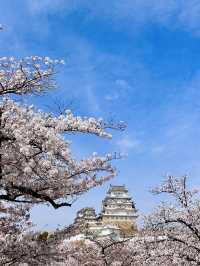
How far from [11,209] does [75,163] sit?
2.93 m

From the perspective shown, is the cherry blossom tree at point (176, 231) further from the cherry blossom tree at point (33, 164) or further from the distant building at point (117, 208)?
the distant building at point (117, 208)

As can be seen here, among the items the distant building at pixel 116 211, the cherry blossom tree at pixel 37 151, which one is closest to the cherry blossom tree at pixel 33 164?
the cherry blossom tree at pixel 37 151

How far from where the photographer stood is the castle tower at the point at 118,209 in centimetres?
8988

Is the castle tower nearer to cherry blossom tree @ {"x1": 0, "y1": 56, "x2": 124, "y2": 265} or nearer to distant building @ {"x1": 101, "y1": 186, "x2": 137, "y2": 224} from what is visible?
distant building @ {"x1": 101, "y1": 186, "x2": 137, "y2": 224}

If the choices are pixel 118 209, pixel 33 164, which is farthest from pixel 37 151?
pixel 118 209

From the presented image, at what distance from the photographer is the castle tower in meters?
89.9

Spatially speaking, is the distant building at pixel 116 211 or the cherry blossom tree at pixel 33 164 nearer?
the cherry blossom tree at pixel 33 164

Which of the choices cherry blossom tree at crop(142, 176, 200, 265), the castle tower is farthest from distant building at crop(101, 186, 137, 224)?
cherry blossom tree at crop(142, 176, 200, 265)

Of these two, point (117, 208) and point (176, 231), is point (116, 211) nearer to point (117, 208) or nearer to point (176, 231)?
point (117, 208)

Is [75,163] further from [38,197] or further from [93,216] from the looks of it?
[93,216]

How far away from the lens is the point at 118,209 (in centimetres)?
9019

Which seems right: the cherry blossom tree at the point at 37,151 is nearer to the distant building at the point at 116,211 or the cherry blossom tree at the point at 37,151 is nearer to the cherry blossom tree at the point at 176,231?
the cherry blossom tree at the point at 176,231

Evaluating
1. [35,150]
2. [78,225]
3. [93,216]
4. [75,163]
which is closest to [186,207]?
[78,225]

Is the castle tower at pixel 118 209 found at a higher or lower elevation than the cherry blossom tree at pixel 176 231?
higher
